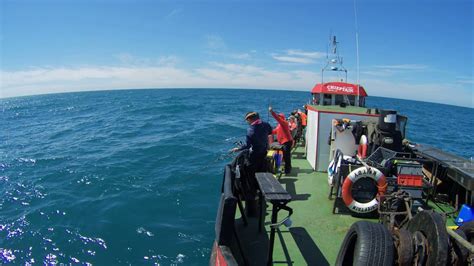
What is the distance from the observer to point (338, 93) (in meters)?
12.5

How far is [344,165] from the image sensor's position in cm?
649

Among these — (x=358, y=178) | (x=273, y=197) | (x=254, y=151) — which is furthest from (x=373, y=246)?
(x=254, y=151)

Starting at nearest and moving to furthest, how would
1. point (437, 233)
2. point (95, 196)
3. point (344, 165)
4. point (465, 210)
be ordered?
point (437, 233)
point (465, 210)
point (344, 165)
point (95, 196)

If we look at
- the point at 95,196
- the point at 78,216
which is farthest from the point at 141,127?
the point at 78,216

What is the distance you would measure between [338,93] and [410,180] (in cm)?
700

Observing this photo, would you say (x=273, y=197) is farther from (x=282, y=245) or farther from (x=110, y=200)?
(x=110, y=200)

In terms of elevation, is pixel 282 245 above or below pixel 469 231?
below

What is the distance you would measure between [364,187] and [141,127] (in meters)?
21.8

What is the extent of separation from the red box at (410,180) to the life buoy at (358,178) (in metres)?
0.29

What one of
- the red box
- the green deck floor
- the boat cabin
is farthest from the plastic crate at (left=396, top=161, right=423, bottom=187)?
the boat cabin

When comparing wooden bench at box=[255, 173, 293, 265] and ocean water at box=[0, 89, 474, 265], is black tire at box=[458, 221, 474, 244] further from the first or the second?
ocean water at box=[0, 89, 474, 265]

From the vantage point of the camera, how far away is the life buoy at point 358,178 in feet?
19.6

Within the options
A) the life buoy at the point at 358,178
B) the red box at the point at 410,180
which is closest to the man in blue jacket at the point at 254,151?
the life buoy at the point at 358,178

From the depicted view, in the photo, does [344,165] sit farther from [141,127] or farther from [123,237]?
[141,127]
